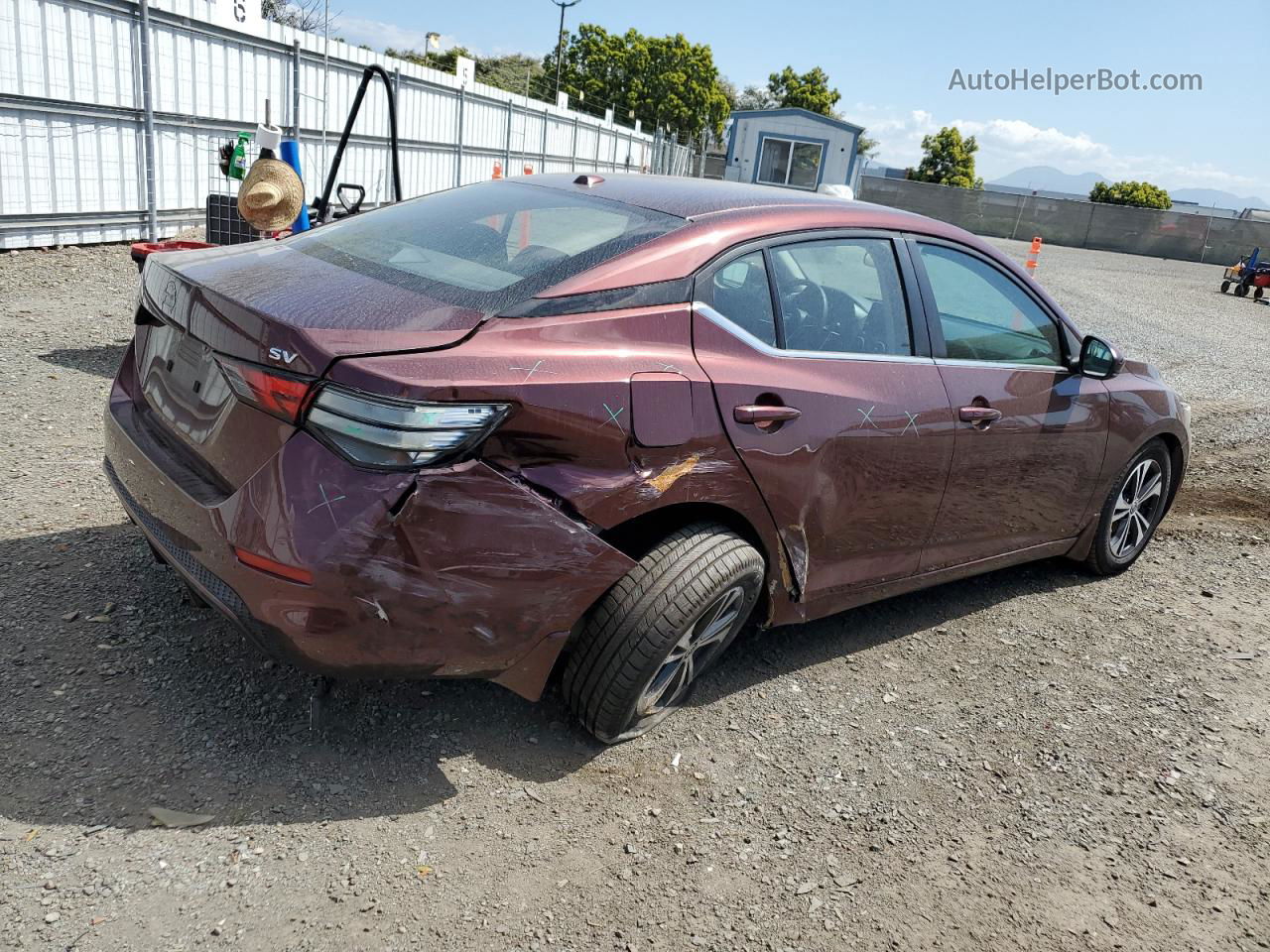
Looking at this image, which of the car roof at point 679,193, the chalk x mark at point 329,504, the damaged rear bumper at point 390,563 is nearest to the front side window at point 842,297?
the car roof at point 679,193

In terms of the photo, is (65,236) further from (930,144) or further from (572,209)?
(930,144)

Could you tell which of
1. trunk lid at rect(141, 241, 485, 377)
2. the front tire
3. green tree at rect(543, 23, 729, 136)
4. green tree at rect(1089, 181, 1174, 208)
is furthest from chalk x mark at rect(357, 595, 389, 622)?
green tree at rect(543, 23, 729, 136)

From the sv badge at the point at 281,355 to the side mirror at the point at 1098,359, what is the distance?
10.5ft

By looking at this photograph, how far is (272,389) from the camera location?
2324 mm

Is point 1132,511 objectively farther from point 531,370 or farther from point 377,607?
point 377,607

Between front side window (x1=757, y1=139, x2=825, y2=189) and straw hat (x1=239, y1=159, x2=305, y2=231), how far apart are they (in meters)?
32.6

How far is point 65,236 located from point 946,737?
9969mm

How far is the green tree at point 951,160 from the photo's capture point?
5397 cm

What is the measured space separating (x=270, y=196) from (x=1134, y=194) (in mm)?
46915

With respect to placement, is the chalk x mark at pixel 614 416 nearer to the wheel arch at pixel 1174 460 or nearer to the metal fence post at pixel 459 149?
the wheel arch at pixel 1174 460

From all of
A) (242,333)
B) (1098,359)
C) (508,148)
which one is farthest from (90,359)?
(508,148)

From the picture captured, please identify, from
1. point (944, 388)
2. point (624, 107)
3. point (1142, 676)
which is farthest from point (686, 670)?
point (624, 107)

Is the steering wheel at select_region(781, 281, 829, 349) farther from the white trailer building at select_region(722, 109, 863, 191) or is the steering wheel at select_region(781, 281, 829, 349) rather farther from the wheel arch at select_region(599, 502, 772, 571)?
the white trailer building at select_region(722, 109, 863, 191)

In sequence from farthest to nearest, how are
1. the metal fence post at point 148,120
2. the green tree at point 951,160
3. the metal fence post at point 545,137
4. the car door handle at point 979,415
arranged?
the green tree at point 951,160 < the metal fence post at point 545,137 < the metal fence post at point 148,120 < the car door handle at point 979,415
